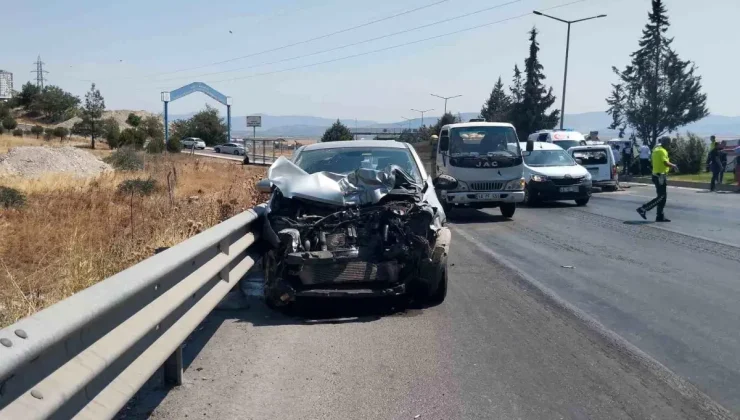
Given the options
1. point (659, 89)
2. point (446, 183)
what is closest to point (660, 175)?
point (446, 183)

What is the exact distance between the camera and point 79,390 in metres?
3.23

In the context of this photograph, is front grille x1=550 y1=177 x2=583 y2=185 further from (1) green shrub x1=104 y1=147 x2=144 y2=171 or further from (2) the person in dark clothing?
(1) green shrub x1=104 y1=147 x2=144 y2=171

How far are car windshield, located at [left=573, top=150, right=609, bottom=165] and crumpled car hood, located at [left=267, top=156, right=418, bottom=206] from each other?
2097cm

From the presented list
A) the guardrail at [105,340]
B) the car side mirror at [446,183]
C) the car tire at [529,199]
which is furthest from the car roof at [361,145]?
the car tire at [529,199]

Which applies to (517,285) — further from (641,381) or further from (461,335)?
(641,381)

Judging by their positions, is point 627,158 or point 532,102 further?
point 532,102

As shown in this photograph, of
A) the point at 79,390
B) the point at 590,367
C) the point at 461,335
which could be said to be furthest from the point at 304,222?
the point at 79,390

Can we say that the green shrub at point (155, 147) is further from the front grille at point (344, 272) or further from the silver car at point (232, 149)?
the front grille at point (344, 272)

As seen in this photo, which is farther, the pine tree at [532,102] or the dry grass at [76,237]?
the pine tree at [532,102]

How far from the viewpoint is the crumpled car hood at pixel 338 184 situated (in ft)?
25.8

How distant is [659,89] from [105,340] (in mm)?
56737

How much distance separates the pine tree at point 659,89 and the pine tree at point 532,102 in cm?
1502

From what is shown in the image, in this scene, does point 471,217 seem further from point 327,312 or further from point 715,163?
point 715,163

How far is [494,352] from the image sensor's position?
634 centimetres
